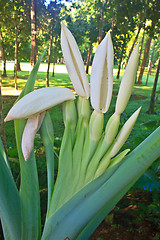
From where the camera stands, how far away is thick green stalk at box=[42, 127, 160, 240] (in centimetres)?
50

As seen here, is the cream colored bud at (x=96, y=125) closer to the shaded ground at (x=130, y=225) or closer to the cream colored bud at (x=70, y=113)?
the cream colored bud at (x=70, y=113)

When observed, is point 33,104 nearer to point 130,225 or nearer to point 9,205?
point 9,205

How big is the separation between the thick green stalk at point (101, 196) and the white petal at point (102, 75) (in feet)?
0.50

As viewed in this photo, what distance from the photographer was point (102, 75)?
19.7 inches

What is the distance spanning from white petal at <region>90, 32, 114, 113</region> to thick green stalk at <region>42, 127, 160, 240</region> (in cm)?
15

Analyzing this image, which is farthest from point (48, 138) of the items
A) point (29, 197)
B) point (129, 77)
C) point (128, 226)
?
point (128, 226)

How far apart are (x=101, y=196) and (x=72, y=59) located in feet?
1.28

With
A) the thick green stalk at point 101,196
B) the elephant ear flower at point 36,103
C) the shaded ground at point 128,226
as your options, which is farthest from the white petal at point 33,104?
the shaded ground at point 128,226

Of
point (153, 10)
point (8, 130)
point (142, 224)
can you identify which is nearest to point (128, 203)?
point (142, 224)

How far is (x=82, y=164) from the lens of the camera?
1.95ft

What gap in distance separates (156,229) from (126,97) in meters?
1.15

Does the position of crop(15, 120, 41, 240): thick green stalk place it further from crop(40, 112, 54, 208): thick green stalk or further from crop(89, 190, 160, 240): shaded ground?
crop(89, 190, 160, 240): shaded ground

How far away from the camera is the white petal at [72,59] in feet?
1.75

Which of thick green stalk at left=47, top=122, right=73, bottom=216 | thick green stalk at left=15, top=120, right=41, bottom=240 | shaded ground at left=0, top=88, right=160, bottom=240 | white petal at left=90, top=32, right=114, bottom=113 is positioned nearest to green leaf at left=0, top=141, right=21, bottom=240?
thick green stalk at left=15, top=120, right=41, bottom=240
